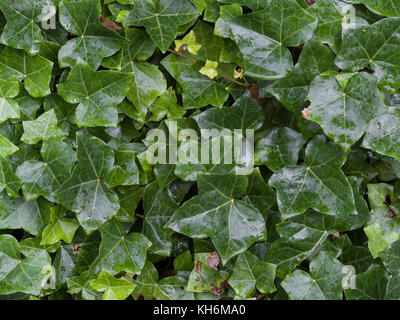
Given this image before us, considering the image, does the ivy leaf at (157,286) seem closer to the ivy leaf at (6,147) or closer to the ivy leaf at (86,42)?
the ivy leaf at (6,147)

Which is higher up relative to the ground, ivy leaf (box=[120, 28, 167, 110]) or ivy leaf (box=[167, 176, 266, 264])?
ivy leaf (box=[120, 28, 167, 110])

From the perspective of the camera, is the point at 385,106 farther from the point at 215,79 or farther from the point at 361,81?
the point at 215,79

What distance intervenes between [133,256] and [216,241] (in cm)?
25

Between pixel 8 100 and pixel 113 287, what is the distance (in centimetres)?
61

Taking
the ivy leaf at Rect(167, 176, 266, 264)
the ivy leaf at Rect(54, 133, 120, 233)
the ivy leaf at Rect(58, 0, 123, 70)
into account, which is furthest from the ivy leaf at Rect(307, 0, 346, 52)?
the ivy leaf at Rect(54, 133, 120, 233)

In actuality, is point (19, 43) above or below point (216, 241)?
above

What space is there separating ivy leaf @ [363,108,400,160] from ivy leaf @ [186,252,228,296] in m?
0.53

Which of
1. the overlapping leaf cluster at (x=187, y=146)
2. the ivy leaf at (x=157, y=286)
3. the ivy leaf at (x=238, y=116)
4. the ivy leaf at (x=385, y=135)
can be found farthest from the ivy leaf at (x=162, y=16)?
the ivy leaf at (x=157, y=286)

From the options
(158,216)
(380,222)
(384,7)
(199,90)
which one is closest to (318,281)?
(380,222)

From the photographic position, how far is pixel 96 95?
1.07m

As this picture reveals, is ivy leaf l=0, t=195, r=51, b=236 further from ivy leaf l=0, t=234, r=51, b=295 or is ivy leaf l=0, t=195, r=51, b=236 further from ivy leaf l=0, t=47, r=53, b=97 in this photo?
ivy leaf l=0, t=47, r=53, b=97

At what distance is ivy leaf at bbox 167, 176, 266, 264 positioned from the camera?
1044 mm
